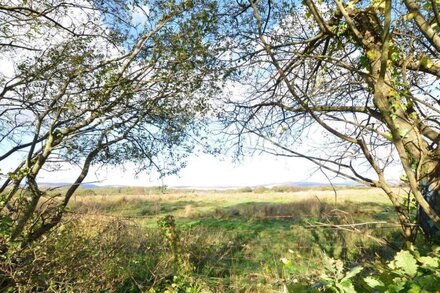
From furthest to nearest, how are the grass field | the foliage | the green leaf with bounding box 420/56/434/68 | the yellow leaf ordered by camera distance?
the grass field, the green leaf with bounding box 420/56/434/68, the yellow leaf, the foliage

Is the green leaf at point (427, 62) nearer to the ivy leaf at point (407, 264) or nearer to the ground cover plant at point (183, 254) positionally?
the ground cover plant at point (183, 254)

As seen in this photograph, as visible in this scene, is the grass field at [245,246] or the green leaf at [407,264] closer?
the green leaf at [407,264]

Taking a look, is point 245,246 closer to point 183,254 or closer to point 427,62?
point 183,254

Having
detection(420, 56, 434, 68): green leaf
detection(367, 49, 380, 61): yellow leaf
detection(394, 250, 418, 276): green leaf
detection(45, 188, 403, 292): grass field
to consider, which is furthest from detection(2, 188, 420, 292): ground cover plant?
detection(420, 56, 434, 68): green leaf

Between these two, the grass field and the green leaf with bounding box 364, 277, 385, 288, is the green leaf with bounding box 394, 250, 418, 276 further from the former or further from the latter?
the grass field

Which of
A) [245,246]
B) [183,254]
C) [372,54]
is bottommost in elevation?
[245,246]

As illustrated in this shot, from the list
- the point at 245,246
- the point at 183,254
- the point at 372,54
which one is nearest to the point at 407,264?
the point at 372,54

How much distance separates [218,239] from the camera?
10.6 meters

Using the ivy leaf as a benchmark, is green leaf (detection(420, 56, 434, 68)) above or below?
above

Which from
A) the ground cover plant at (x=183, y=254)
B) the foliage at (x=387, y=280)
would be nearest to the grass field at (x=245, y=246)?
the ground cover plant at (x=183, y=254)

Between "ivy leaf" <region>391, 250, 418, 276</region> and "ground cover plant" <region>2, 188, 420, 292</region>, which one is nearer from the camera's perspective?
"ivy leaf" <region>391, 250, 418, 276</region>

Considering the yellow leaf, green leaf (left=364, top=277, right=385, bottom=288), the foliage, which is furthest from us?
the yellow leaf

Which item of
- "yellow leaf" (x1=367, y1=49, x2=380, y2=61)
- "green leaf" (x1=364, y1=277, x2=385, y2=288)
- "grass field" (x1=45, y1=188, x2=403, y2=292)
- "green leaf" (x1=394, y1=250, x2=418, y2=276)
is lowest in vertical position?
"grass field" (x1=45, y1=188, x2=403, y2=292)

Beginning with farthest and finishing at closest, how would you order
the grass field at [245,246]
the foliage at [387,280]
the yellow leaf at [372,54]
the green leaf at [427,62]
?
the grass field at [245,246]
the green leaf at [427,62]
the yellow leaf at [372,54]
the foliage at [387,280]
